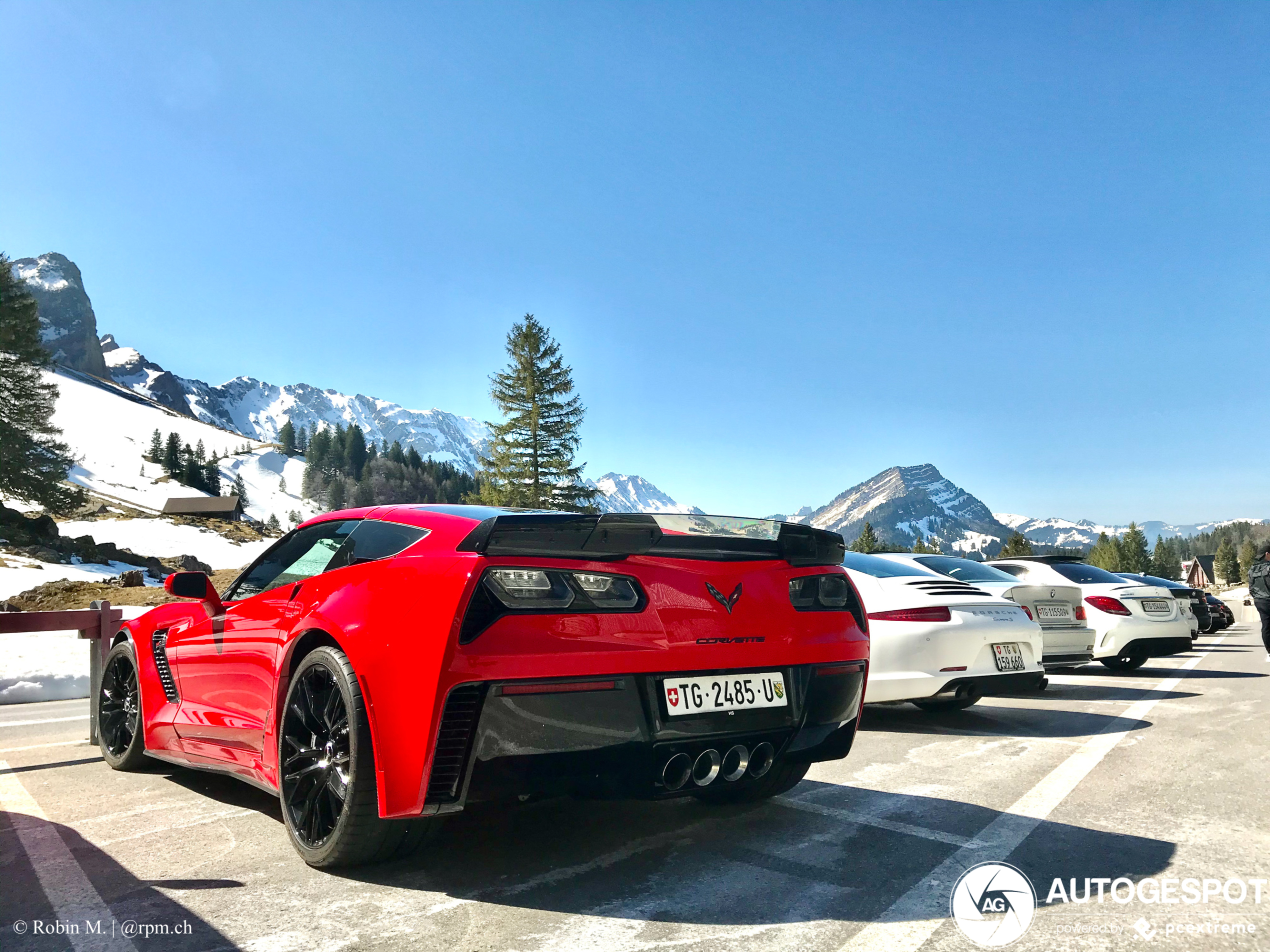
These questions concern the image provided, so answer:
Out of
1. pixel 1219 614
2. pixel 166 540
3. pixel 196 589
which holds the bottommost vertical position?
pixel 1219 614

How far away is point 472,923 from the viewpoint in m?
2.48

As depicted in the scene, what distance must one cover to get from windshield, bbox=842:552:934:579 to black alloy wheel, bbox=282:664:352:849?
4.74 metres

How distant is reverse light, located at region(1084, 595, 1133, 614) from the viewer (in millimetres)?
10016

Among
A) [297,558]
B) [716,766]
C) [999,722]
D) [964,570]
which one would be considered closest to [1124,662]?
[964,570]

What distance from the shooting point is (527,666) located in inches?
104

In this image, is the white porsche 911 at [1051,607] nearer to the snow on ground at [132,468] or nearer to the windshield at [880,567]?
the windshield at [880,567]

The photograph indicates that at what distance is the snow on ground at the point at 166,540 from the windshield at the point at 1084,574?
156ft

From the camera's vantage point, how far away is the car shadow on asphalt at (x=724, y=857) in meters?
2.63

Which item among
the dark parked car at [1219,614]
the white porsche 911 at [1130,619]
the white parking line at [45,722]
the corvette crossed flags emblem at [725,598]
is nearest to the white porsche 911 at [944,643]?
the corvette crossed flags emblem at [725,598]

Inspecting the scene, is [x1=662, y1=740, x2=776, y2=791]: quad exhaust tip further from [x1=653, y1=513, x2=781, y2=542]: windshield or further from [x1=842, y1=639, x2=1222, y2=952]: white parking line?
[x1=653, y1=513, x2=781, y2=542]: windshield

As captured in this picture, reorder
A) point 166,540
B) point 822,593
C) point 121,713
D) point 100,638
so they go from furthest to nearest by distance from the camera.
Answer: point 166,540 < point 100,638 < point 121,713 < point 822,593

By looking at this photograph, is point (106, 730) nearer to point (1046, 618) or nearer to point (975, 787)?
point (975, 787)
